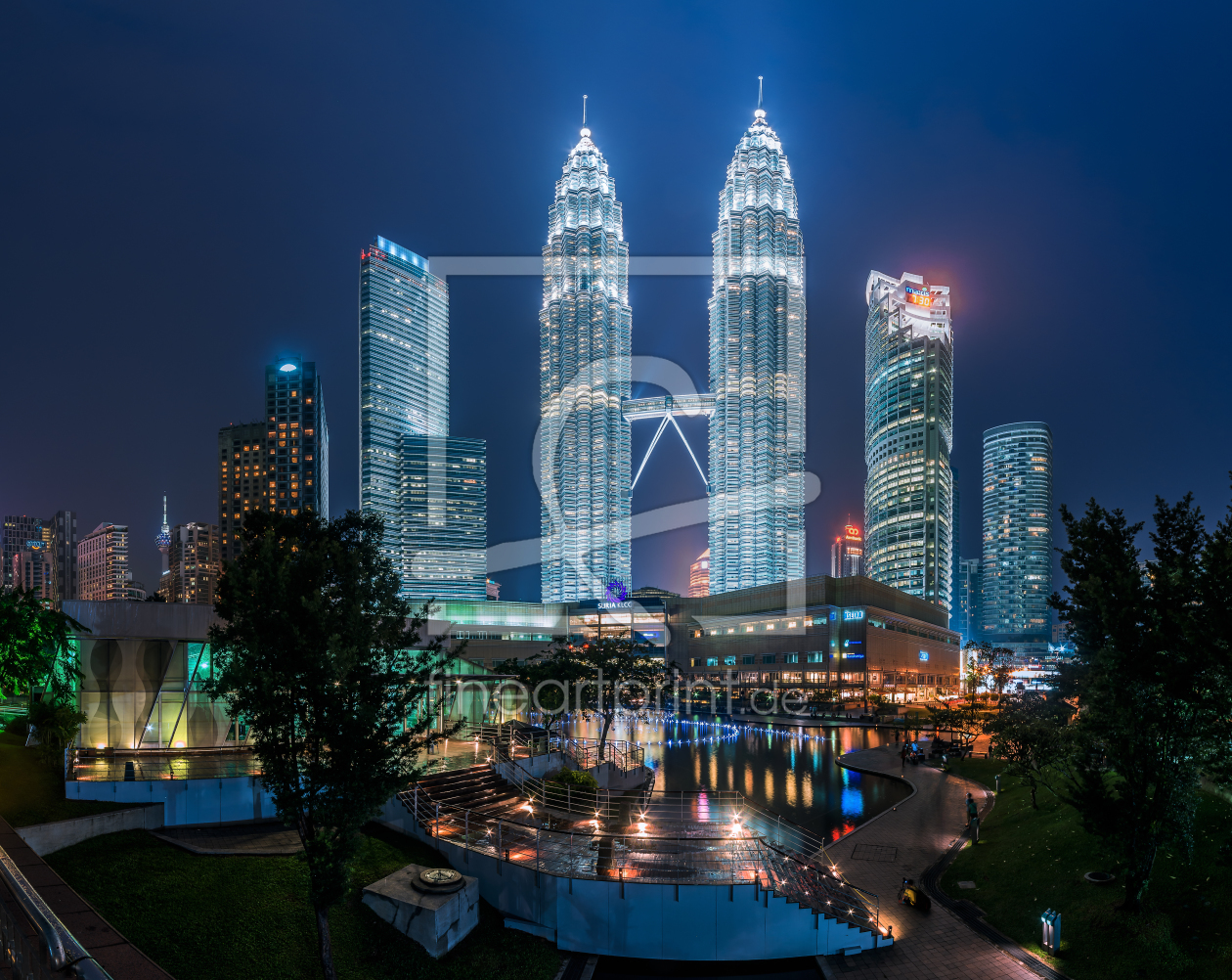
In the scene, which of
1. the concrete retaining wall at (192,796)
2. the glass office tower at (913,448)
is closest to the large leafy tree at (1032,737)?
the concrete retaining wall at (192,796)

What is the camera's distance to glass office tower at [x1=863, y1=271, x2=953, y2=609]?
181 meters

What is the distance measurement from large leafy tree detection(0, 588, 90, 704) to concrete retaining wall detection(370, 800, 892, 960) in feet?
54.6

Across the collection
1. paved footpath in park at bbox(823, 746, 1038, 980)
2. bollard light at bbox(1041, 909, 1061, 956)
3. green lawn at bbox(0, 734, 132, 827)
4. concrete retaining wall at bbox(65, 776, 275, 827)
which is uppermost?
green lawn at bbox(0, 734, 132, 827)

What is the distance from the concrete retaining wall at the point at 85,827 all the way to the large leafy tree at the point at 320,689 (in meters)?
6.93

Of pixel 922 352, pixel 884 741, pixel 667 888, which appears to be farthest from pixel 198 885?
pixel 922 352

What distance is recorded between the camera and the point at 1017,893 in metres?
17.4

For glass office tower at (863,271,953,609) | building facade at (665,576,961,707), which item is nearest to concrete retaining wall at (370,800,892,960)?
building facade at (665,576,961,707)

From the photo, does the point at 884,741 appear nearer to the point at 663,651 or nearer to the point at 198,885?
the point at 198,885

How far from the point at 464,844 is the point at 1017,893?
13.6 metres

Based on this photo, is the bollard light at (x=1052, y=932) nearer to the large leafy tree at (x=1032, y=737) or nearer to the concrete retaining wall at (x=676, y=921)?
the large leafy tree at (x=1032, y=737)

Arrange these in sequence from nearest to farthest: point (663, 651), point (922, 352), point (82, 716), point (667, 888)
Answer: point (667, 888), point (82, 716), point (663, 651), point (922, 352)

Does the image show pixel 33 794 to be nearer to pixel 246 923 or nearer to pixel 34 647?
pixel 34 647

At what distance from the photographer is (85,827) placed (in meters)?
15.3

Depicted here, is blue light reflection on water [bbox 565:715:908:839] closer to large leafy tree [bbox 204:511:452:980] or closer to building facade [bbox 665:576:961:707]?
large leafy tree [bbox 204:511:452:980]
